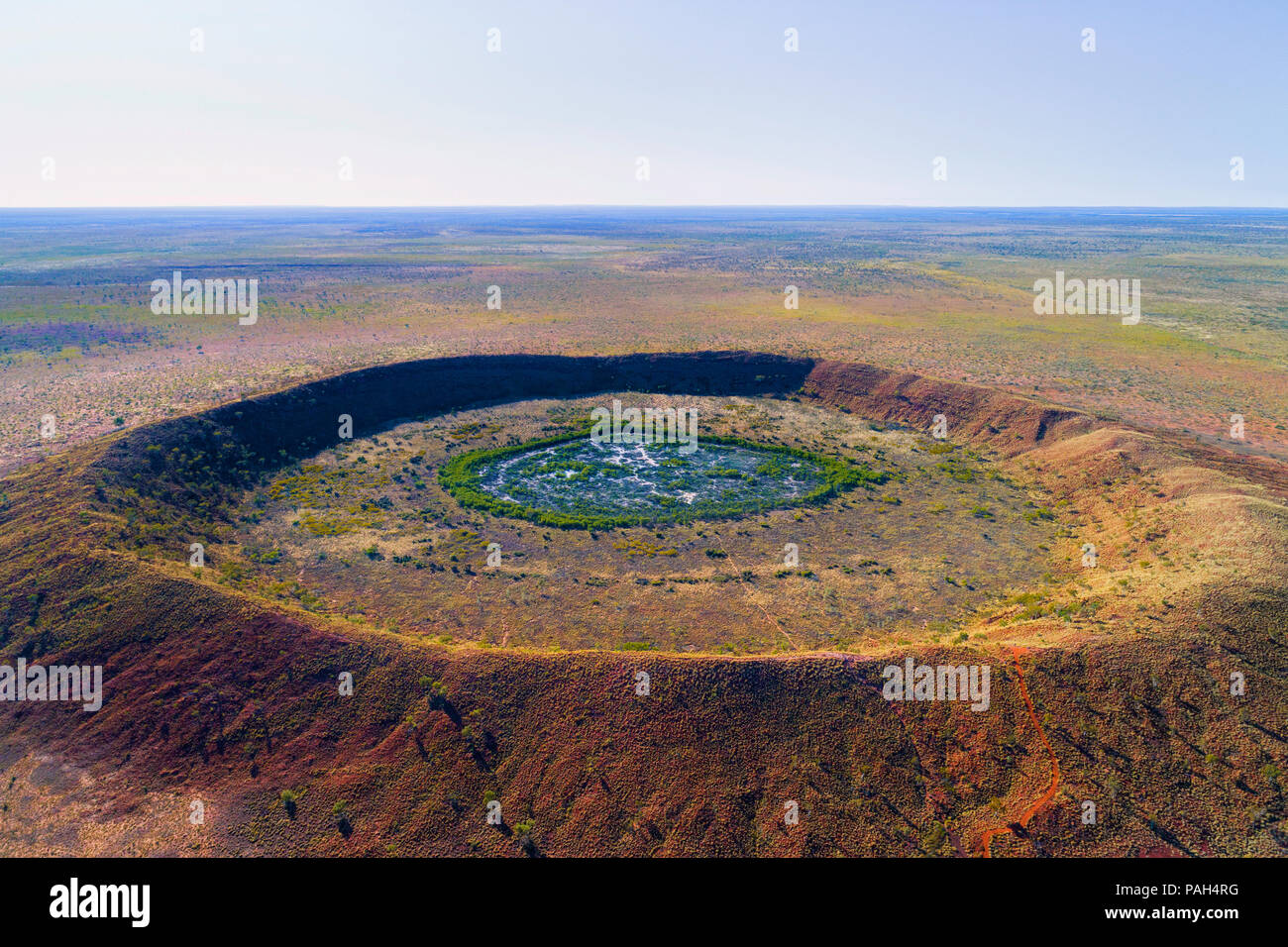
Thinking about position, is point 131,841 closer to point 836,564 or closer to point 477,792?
point 477,792

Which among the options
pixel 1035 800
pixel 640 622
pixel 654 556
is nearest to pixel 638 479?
pixel 654 556

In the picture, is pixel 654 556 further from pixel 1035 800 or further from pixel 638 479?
pixel 1035 800

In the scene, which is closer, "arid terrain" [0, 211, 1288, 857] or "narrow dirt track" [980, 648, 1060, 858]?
"narrow dirt track" [980, 648, 1060, 858]

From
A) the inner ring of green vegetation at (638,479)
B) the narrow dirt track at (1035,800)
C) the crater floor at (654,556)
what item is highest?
the inner ring of green vegetation at (638,479)

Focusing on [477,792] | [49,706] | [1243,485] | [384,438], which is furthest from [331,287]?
[1243,485]

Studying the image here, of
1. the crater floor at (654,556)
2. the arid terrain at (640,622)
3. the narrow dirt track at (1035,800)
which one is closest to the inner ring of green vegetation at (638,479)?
the crater floor at (654,556)

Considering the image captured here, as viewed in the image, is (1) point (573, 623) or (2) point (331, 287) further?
(2) point (331, 287)

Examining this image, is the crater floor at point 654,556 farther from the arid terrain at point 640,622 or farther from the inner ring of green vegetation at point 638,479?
the inner ring of green vegetation at point 638,479

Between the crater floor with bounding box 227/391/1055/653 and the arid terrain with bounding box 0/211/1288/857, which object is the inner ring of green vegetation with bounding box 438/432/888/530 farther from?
the arid terrain with bounding box 0/211/1288/857

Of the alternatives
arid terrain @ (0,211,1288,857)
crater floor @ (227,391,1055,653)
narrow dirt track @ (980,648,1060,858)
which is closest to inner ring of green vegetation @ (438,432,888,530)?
crater floor @ (227,391,1055,653)
